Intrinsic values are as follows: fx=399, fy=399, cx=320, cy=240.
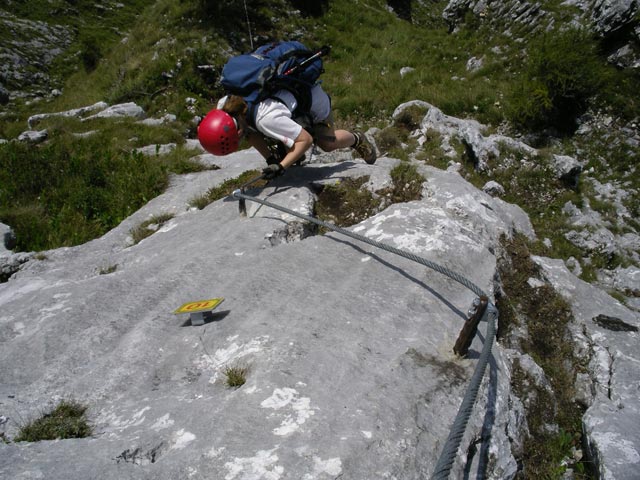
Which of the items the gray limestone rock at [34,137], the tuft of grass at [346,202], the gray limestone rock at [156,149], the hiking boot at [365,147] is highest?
the hiking boot at [365,147]

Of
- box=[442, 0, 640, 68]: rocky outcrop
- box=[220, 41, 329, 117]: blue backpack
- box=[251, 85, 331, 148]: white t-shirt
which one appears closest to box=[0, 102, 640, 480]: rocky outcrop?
box=[251, 85, 331, 148]: white t-shirt

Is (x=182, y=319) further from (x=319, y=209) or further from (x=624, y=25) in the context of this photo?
(x=624, y=25)

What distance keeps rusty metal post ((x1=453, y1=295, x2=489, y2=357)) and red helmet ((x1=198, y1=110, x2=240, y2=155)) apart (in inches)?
144

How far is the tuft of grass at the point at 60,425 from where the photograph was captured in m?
2.46

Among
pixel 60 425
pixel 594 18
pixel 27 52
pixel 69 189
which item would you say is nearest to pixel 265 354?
pixel 60 425

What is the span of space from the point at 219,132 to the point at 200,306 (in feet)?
8.34

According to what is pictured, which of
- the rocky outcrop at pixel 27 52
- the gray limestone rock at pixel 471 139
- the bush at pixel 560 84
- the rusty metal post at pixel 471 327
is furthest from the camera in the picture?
the rocky outcrop at pixel 27 52

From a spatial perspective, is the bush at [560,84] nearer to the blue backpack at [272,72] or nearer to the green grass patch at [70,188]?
the blue backpack at [272,72]

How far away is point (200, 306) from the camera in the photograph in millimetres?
3348

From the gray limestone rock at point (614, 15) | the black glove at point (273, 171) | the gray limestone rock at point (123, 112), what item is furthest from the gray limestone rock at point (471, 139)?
the gray limestone rock at point (123, 112)

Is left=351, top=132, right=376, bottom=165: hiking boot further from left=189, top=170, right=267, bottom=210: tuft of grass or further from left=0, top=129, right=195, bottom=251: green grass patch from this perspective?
left=0, top=129, right=195, bottom=251: green grass patch

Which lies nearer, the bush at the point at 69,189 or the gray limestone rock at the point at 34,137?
Result: the bush at the point at 69,189

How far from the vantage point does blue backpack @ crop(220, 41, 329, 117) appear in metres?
5.12

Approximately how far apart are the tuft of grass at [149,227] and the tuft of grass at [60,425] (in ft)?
11.3
